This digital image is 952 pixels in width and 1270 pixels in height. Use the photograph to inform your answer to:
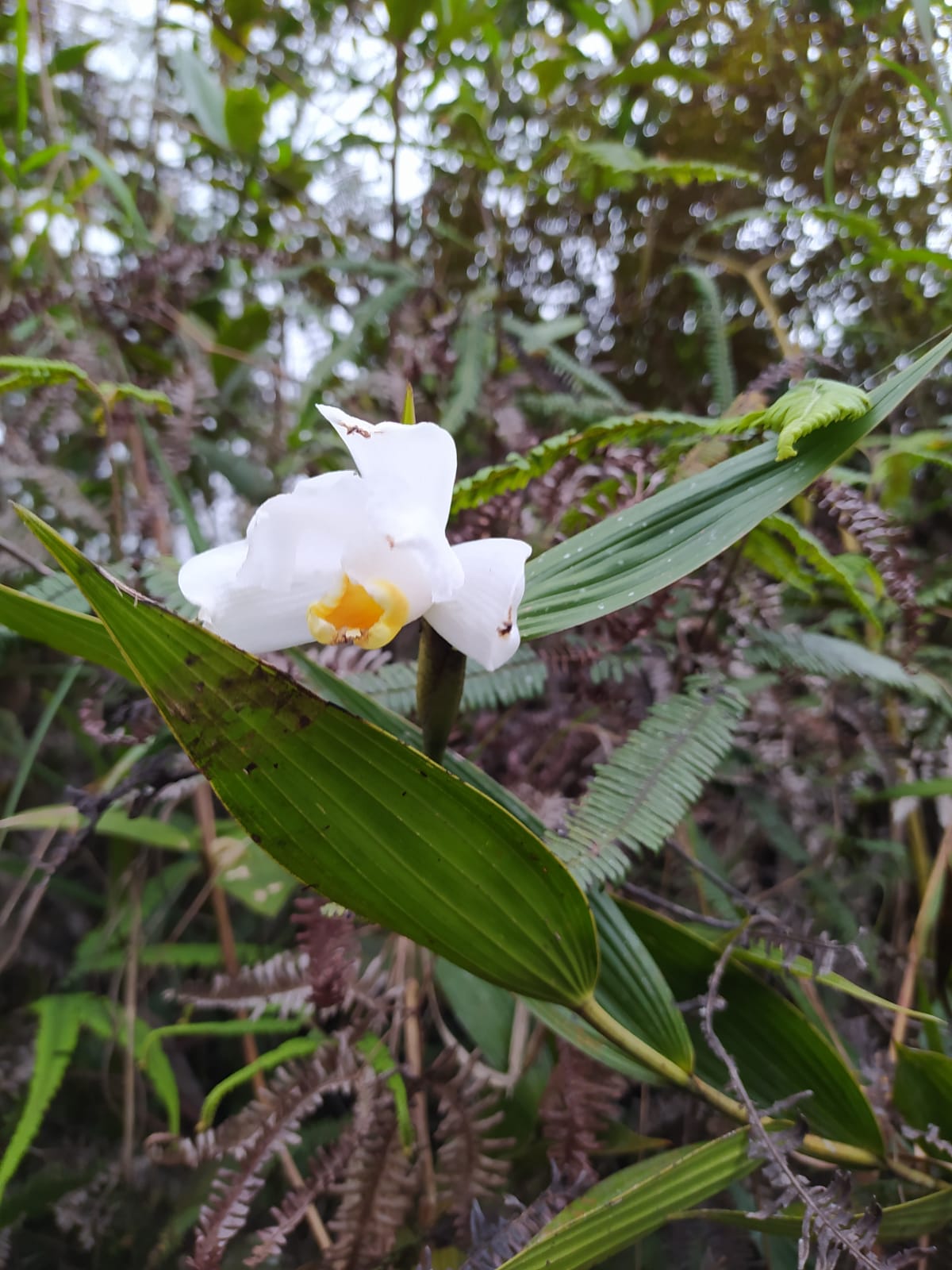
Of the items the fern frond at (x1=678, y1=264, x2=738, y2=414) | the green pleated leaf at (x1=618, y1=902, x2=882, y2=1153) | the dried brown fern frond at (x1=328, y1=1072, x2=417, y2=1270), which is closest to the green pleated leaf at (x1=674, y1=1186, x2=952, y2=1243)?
the green pleated leaf at (x1=618, y1=902, x2=882, y2=1153)

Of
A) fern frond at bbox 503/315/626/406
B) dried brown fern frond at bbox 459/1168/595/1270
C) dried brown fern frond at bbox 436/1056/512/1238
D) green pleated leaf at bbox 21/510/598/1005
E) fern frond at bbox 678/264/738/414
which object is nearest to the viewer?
green pleated leaf at bbox 21/510/598/1005

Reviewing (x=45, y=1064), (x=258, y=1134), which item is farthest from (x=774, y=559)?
(x=45, y=1064)

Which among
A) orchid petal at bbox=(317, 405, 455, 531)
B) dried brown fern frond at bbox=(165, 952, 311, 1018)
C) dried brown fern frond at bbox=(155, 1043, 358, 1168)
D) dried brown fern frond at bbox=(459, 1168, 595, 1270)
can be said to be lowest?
dried brown fern frond at bbox=(459, 1168, 595, 1270)

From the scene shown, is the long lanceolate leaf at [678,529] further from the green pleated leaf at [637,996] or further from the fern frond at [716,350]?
the fern frond at [716,350]

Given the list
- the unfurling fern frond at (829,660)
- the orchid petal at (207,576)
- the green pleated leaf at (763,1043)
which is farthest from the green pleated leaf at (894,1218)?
the orchid petal at (207,576)

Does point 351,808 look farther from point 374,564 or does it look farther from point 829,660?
point 829,660

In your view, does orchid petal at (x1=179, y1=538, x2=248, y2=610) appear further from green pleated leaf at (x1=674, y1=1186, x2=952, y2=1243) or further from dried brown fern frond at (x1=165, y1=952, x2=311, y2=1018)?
green pleated leaf at (x1=674, y1=1186, x2=952, y2=1243)
